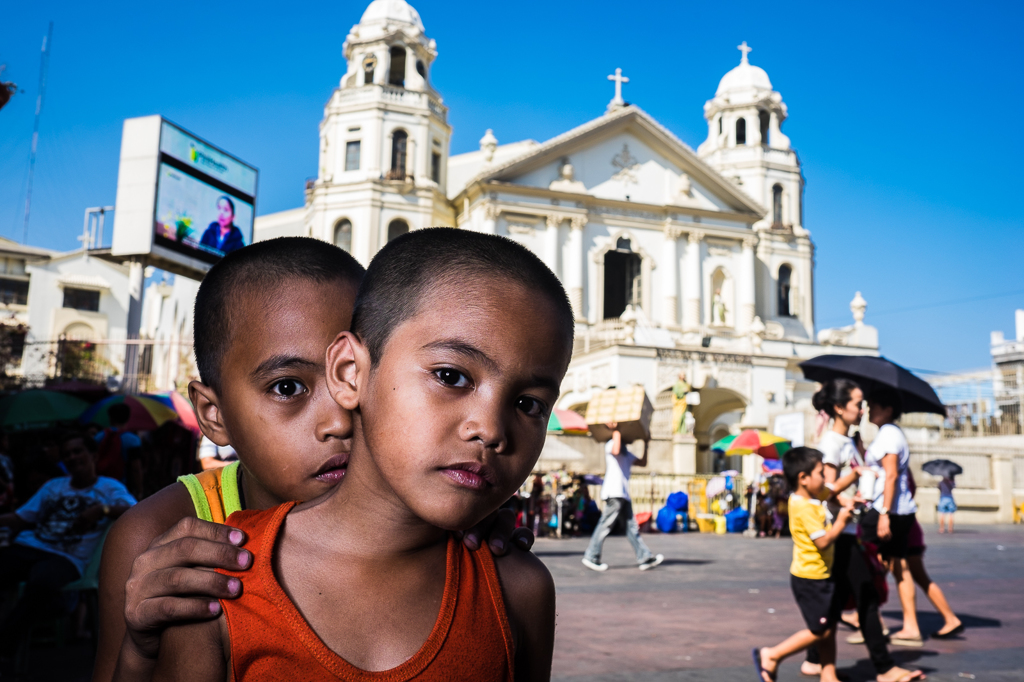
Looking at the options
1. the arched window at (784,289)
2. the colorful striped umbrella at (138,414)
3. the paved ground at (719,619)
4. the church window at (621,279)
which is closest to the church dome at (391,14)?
the church window at (621,279)

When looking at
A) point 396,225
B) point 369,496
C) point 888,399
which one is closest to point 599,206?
point 396,225

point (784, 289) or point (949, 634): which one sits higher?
point (784, 289)

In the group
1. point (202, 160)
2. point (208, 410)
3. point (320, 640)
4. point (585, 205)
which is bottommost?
point (320, 640)

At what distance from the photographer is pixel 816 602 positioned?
5.20 metres

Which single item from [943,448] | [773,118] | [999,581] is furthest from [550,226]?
[999,581]

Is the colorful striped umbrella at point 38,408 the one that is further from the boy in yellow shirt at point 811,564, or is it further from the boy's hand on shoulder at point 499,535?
the boy's hand on shoulder at point 499,535

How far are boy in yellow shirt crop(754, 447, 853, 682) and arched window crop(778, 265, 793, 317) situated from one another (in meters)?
39.9

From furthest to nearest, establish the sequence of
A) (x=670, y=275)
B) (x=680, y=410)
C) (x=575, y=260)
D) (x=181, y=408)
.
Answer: (x=670, y=275) < (x=575, y=260) < (x=680, y=410) < (x=181, y=408)

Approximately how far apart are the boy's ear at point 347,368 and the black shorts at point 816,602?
4612 mm

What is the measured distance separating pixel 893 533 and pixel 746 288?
114 ft

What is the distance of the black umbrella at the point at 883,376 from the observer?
678cm

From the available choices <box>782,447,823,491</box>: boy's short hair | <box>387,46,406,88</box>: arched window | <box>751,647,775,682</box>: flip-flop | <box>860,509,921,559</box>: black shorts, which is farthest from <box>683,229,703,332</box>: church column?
<box>751,647,775,682</box>: flip-flop

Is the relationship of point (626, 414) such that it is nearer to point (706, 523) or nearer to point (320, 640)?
point (320, 640)

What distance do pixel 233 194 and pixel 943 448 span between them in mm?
19624
